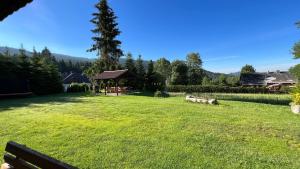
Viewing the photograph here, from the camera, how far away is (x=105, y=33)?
3819cm

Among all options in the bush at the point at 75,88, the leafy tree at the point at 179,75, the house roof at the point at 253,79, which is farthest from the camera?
the house roof at the point at 253,79

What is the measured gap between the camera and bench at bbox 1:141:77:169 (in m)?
2.75

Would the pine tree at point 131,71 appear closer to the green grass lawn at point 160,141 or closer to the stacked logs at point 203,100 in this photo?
the stacked logs at point 203,100

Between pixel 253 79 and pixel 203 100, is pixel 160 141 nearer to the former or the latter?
pixel 203 100

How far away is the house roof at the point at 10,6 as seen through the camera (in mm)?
1983

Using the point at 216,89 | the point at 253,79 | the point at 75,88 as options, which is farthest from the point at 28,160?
the point at 253,79

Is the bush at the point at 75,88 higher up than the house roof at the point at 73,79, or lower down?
lower down

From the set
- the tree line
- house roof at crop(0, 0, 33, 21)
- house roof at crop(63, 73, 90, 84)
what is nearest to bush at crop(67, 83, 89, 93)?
the tree line

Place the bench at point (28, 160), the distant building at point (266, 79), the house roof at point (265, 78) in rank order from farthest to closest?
1. the house roof at point (265, 78)
2. the distant building at point (266, 79)
3. the bench at point (28, 160)

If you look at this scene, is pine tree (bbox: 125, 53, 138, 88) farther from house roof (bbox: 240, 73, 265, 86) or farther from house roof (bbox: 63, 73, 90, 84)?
house roof (bbox: 240, 73, 265, 86)

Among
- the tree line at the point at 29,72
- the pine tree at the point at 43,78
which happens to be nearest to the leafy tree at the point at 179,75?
the pine tree at the point at 43,78

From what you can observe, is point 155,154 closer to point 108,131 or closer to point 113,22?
point 108,131

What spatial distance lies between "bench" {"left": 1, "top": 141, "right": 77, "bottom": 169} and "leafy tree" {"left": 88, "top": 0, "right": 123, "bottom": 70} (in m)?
34.9

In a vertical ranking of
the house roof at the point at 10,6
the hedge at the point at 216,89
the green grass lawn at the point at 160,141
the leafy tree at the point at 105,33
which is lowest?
the green grass lawn at the point at 160,141
